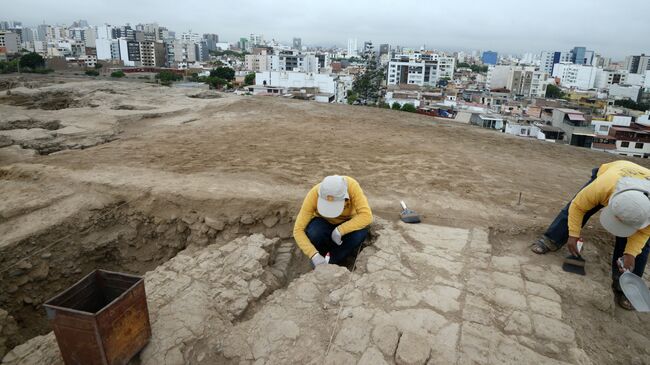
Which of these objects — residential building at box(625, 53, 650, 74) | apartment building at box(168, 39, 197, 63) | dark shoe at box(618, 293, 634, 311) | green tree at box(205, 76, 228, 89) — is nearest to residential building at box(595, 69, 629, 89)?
Answer: residential building at box(625, 53, 650, 74)

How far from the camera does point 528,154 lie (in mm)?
7832

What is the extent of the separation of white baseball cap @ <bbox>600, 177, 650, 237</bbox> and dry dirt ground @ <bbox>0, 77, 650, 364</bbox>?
0.54 metres

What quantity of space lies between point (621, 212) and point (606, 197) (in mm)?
354

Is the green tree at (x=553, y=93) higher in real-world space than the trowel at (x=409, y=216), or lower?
higher

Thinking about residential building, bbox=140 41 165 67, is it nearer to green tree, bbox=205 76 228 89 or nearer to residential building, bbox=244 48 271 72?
residential building, bbox=244 48 271 72

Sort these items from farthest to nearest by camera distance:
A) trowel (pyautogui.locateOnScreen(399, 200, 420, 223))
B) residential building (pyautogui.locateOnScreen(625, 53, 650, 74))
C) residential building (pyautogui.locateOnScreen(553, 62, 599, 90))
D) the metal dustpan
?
residential building (pyautogui.locateOnScreen(625, 53, 650, 74))
residential building (pyautogui.locateOnScreen(553, 62, 599, 90))
trowel (pyautogui.locateOnScreen(399, 200, 420, 223))
the metal dustpan

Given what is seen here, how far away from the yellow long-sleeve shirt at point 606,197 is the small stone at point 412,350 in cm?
190

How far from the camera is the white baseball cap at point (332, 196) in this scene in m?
3.69

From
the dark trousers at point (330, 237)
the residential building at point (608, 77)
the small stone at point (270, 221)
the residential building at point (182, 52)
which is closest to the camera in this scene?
the dark trousers at point (330, 237)

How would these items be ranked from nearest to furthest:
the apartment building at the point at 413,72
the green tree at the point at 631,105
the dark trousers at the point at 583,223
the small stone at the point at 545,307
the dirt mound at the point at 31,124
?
the small stone at the point at 545,307 < the dark trousers at the point at 583,223 < the dirt mound at the point at 31,124 < the green tree at the point at 631,105 < the apartment building at the point at 413,72

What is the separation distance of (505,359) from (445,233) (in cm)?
179

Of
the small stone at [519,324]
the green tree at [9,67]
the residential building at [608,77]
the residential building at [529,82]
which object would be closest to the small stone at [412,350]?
the small stone at [519,324]

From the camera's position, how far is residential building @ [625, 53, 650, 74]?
102 m

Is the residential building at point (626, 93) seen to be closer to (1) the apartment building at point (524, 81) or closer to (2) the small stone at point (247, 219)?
(1) the apartment building at point (524, 81)
